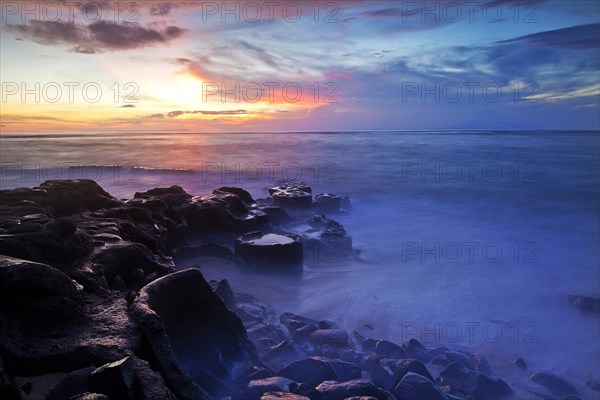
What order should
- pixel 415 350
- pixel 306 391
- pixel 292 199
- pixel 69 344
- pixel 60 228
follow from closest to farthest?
pixel 69 344 < pixel 306 391 < pixel 60 228 < pixel 415 350 < pixel 292 199

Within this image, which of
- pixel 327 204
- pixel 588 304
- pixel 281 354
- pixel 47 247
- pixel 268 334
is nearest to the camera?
pixel 47 247

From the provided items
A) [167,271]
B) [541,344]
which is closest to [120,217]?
[167,271]

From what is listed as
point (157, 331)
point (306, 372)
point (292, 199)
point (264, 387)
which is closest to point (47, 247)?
point (157, 331)

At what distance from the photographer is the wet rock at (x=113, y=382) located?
2693 millimetres

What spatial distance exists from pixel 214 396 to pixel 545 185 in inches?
1057

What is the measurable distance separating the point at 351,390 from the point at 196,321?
76.9 inches

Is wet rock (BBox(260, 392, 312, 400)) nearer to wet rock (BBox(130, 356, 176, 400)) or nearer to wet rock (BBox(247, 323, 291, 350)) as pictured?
wet rock (BBox(130, 356, 176, 400))

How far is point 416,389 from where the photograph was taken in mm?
4875

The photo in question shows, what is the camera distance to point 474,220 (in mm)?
Answer: 18047

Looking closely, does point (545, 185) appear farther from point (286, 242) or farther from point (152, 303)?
point (152, 303)

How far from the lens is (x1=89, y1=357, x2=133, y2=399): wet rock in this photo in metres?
2.69

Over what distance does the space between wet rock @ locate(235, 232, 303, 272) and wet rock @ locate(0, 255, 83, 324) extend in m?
5.81

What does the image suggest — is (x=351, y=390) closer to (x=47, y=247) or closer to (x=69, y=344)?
(x=69, y=344)

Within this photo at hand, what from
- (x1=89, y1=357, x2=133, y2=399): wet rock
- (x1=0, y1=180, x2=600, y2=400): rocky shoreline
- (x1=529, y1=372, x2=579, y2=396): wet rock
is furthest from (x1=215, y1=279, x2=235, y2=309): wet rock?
(x1=529, y1=372, x2=579, y2=396): wet rock
